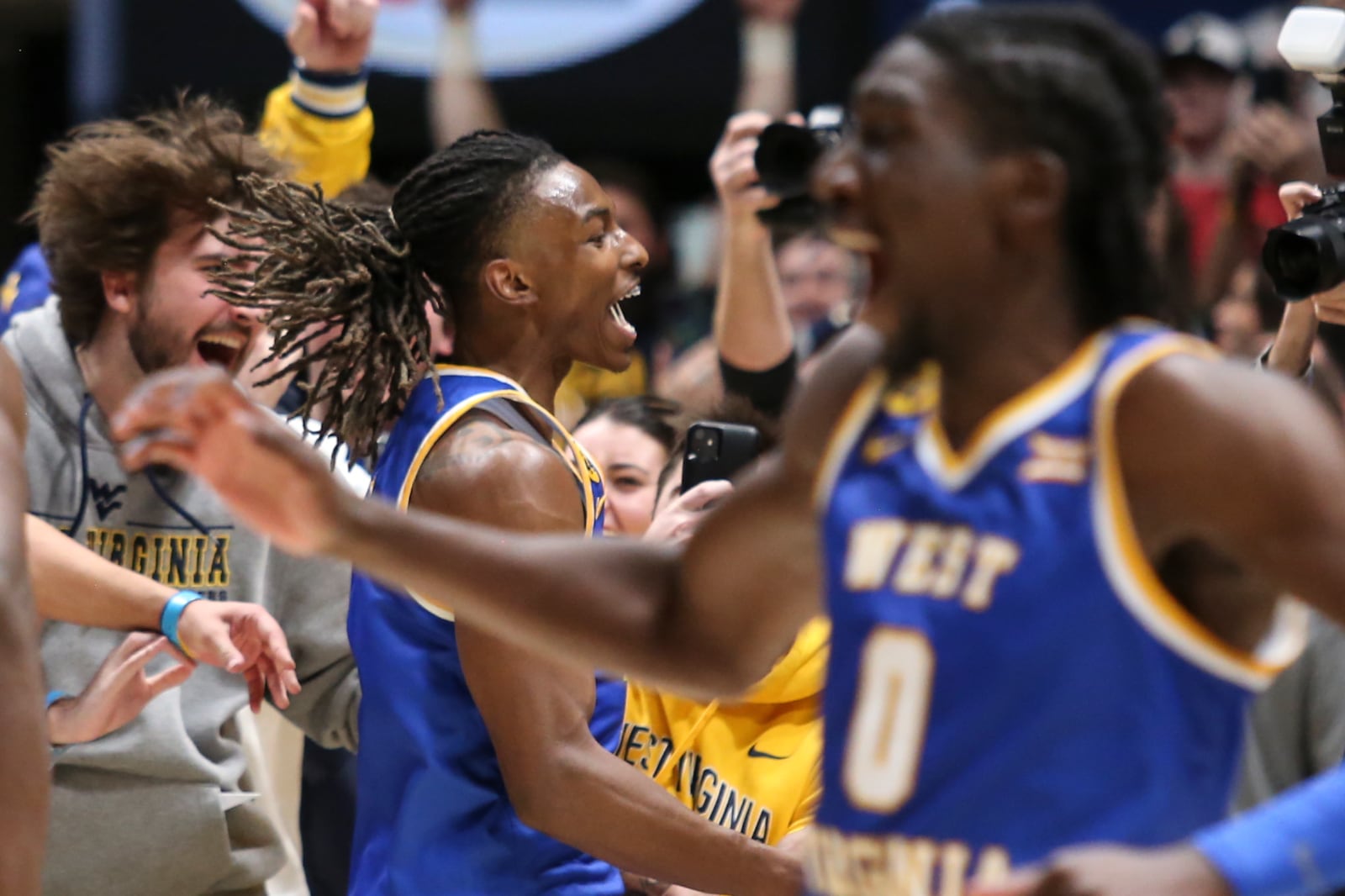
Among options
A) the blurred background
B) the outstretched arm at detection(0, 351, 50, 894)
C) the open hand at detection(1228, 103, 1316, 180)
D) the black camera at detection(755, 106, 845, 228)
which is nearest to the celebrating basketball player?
the outstretched arm at detection(0, 351, 50, 894)

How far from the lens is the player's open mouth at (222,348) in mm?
3719

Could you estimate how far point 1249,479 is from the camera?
1664 mm

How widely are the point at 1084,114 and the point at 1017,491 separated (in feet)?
1.19

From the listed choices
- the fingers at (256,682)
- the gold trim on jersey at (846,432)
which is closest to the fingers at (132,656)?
the fingers at (256,682)

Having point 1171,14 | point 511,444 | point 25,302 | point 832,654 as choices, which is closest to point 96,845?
point 511,444

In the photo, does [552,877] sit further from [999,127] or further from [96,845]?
[999,127]

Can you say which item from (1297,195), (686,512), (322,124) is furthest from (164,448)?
(322,124)

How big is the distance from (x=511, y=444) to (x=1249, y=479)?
53.9 inches

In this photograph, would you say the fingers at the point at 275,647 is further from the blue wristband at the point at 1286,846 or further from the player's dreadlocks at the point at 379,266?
the blue wristband at the point at 1286,846

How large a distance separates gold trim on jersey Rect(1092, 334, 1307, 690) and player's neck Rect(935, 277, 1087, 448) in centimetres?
8

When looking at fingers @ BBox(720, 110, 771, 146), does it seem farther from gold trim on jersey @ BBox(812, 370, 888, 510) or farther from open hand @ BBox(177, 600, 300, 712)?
gold trim on jersey @ BBox(812, 370, 888, 510)

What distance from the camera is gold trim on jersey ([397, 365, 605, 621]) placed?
113 inches

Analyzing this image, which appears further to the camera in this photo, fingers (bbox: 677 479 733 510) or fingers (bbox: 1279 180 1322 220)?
fingers (bbox: 1279 180 1322 220)

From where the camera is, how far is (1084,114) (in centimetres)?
179
